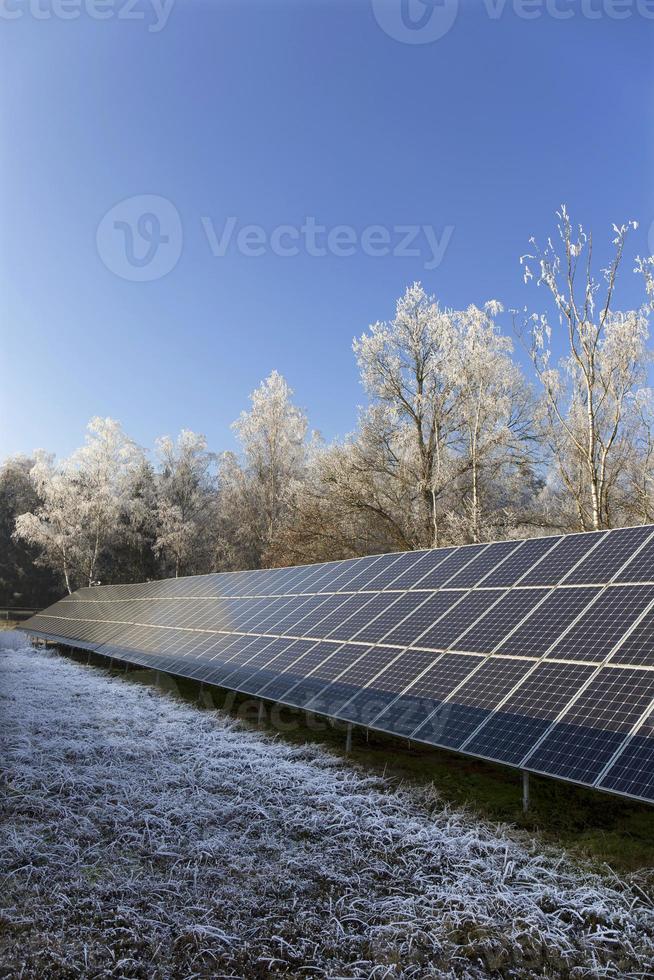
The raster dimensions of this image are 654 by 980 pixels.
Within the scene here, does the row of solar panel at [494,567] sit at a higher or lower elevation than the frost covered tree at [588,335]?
lower

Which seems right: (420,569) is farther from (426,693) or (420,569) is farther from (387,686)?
(426,693)

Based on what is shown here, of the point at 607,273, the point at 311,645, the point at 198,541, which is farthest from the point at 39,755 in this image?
the point at 198,541

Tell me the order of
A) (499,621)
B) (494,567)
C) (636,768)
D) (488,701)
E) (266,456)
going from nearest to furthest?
(636,768), (488,701), (499,621), (494,567), (266,456)

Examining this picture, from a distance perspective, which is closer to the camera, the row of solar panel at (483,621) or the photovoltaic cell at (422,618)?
the row of solar panel at (483,621)

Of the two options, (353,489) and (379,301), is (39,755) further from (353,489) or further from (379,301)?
(379,301)

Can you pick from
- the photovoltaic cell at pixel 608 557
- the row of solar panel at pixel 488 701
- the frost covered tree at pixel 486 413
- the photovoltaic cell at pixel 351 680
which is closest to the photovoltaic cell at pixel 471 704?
the row of solar panel at pixel 488 701

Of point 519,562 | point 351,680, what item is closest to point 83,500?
point 351,680

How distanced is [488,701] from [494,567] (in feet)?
11.9

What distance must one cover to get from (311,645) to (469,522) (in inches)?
591

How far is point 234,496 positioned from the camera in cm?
4316

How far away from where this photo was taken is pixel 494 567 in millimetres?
10992

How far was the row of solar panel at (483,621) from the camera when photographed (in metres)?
7.72

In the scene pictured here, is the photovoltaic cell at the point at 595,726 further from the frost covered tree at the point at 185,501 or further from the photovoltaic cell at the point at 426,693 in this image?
the frost covered tree at the point at 185,501

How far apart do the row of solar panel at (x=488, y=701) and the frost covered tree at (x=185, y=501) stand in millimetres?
35300
